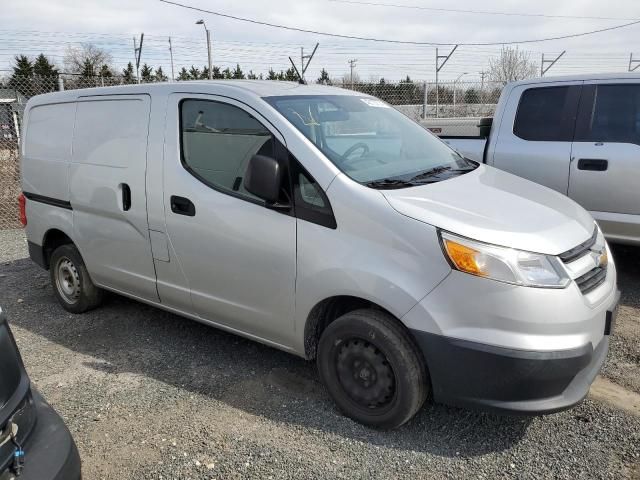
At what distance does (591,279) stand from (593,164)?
242 cm

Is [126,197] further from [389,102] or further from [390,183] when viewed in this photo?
[389,102]

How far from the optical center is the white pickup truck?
467 cm

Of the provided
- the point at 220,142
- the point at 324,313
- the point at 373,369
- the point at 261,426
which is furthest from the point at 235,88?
the point at 261,426

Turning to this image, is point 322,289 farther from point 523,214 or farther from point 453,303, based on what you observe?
point 523,214

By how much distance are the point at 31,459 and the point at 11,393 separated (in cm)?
23

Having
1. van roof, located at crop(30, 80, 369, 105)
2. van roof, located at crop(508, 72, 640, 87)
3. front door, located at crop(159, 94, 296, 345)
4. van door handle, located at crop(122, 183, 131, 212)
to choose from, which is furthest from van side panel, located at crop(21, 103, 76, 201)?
van roof, located at crop(508, 72, 640, 87)

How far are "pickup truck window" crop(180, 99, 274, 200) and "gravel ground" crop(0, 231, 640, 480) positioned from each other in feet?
4.12

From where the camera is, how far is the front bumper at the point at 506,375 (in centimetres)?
248

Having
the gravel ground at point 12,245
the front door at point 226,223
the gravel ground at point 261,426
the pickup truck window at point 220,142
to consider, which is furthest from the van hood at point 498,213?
the gravel ground at point 12,245

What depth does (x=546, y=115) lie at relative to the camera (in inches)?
202

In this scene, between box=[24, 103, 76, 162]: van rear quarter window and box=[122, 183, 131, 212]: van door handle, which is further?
box=[24, 103, 76, 162]: van rear quarter window

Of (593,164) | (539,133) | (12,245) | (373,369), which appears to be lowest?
(12,245)

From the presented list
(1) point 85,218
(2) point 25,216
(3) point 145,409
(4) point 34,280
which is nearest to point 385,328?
(3) point 145,409

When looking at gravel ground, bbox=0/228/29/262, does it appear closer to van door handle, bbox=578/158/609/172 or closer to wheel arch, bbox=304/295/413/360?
wheel arch, bbox=304/295/413/360
